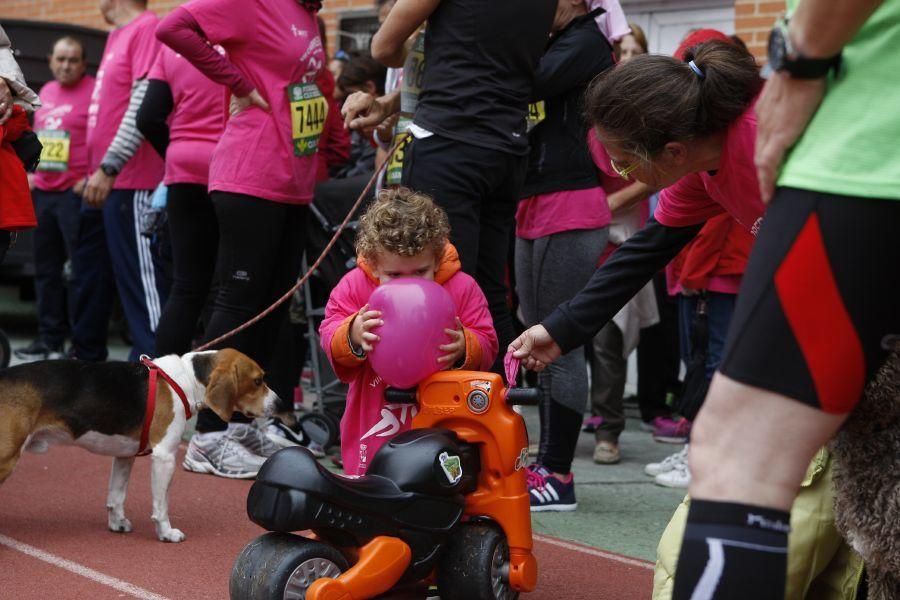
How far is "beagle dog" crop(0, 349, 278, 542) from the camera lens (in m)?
4.24

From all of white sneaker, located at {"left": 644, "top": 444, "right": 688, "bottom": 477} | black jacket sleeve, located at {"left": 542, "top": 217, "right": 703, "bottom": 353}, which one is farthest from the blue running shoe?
black jacket sleeve, located at {"left": 542, "top": 217, "right": 703, "bottom": 353}

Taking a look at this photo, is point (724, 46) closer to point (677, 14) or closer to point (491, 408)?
Result: point (491, 408)

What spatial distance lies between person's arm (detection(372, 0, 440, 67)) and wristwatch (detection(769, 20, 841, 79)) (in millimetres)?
2365

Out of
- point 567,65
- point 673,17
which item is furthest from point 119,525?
point 673,17

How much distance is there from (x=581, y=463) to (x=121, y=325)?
5785mm

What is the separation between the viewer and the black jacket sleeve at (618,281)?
3145 mm

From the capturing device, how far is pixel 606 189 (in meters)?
5.68

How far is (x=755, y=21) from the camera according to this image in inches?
312

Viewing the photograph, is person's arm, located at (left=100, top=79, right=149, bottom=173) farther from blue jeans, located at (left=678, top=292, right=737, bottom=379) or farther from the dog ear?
blue jeans, located at (left=678, top=292, right=737, bottom=379)

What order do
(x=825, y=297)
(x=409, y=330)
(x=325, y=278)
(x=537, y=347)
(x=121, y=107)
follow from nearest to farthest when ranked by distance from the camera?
1. (x=825, y=297)
2. (x=537, y=347)
3. (x=409, y=330)
4. (x=325, y=278)
5. (x=121, y=107)

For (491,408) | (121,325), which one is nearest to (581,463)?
(491,408)

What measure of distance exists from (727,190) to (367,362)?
1.34m

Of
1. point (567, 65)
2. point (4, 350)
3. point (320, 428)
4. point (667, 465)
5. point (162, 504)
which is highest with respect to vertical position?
point (567, 65)

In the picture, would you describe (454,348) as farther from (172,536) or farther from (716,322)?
(716,322)
